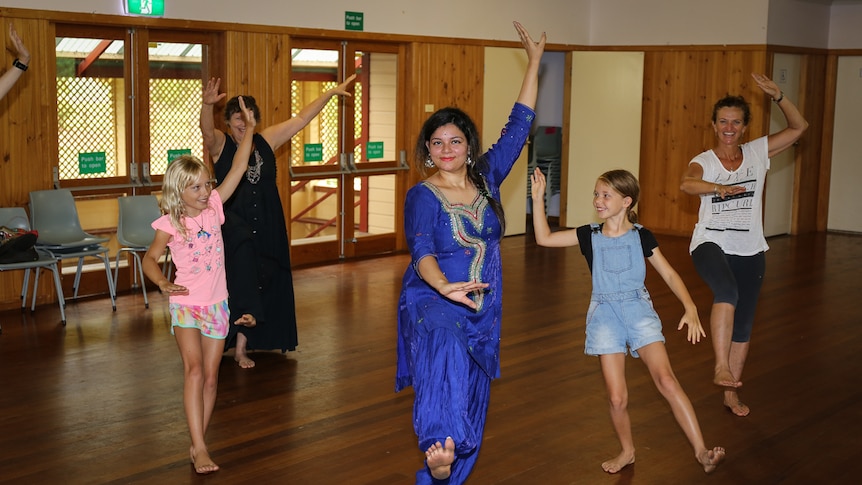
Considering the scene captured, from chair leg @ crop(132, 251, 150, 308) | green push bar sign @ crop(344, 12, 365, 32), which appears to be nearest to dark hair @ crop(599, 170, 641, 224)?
chair leg @ crop(132, 251, 150, 308)

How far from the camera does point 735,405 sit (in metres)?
5.39

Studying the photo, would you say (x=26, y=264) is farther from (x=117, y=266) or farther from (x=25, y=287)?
(x=117, y=266)

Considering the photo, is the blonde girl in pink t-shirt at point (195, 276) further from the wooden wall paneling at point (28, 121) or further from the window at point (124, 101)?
the window at point (124, 101)

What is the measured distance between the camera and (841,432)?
5.12 meters

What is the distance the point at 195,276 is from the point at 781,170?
9.96 metres

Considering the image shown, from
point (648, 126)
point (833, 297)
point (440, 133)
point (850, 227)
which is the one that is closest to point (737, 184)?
point (440, 133)

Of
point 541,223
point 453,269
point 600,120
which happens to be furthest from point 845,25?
point 453,269

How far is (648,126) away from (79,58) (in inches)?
280

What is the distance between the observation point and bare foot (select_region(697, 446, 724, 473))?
14.0ft

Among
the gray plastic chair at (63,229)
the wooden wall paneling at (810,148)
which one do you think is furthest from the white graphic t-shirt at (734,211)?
the wooden wall paneling at (810,148)

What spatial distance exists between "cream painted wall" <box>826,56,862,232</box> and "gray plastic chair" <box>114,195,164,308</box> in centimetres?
908

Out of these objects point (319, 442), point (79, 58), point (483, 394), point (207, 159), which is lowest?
point (319, 442)

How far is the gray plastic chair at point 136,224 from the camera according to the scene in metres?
7.96

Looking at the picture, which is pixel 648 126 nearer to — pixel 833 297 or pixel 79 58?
pixel 833 297
